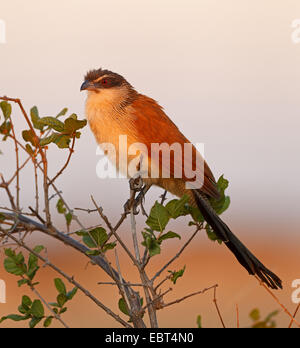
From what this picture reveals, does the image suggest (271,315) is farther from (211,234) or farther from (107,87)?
(107,87)

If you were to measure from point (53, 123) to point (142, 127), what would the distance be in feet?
2.33

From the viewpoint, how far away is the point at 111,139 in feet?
7.32

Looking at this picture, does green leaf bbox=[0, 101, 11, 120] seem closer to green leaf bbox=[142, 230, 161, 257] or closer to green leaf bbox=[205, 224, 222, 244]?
green leaf bbox=[142, 230, 161, 257]

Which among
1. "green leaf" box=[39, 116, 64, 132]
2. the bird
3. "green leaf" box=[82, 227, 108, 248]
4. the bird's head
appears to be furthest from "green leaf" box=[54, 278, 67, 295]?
the bird's head

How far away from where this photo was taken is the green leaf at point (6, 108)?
5.36 feet

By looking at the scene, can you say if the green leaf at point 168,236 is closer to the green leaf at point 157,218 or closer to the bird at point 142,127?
the green leaf at point 157,218

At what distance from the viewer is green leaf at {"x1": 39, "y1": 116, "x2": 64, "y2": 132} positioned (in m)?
1.60

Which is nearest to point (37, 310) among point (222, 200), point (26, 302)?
point (26, 302)

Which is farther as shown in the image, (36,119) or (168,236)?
(36,119)

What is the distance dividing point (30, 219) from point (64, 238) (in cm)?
13

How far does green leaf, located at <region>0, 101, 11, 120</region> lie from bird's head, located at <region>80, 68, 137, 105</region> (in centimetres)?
79

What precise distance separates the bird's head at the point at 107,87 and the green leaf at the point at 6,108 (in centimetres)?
79

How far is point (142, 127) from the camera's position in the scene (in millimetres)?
2258

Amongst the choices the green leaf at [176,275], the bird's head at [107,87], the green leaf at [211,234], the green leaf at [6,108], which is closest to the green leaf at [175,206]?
the green leaf at [176,275]
